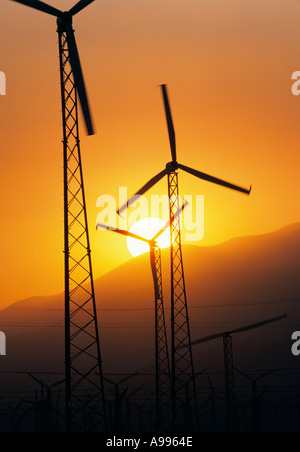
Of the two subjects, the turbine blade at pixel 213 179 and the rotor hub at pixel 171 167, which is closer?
the turbine blade at pixel 213 179

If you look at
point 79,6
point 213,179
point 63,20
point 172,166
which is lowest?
point 213,179

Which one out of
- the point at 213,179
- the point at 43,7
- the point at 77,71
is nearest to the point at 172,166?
the point at 213,179

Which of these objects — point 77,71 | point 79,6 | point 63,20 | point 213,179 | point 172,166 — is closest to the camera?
point 77,71

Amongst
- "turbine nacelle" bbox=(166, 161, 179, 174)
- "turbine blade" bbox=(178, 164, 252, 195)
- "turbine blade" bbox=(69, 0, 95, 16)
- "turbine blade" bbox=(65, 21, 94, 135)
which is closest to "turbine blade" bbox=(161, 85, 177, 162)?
"turbine nacelle" bbox=(166, 161, 179, 174)

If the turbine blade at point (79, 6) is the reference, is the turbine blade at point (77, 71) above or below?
below

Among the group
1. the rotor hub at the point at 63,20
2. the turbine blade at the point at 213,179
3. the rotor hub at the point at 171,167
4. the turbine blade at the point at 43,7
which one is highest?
the turbine blade at the point at 43,7

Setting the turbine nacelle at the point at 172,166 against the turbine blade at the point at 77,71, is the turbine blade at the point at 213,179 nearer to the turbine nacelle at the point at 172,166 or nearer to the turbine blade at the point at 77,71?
the turbine nacelle at the point at 172,166

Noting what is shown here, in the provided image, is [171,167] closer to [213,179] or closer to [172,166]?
[172,166]

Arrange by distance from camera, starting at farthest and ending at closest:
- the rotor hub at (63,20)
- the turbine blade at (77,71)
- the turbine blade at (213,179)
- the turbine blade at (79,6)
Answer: the turbine blade at (213,179), the turbine blade at (79,6), the rotor hub at (63,20), the turbine blade at (77,71)

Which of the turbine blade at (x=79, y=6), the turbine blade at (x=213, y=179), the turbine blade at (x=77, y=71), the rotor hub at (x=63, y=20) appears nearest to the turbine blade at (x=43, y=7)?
the rotor hub at (x=63, y=20)
